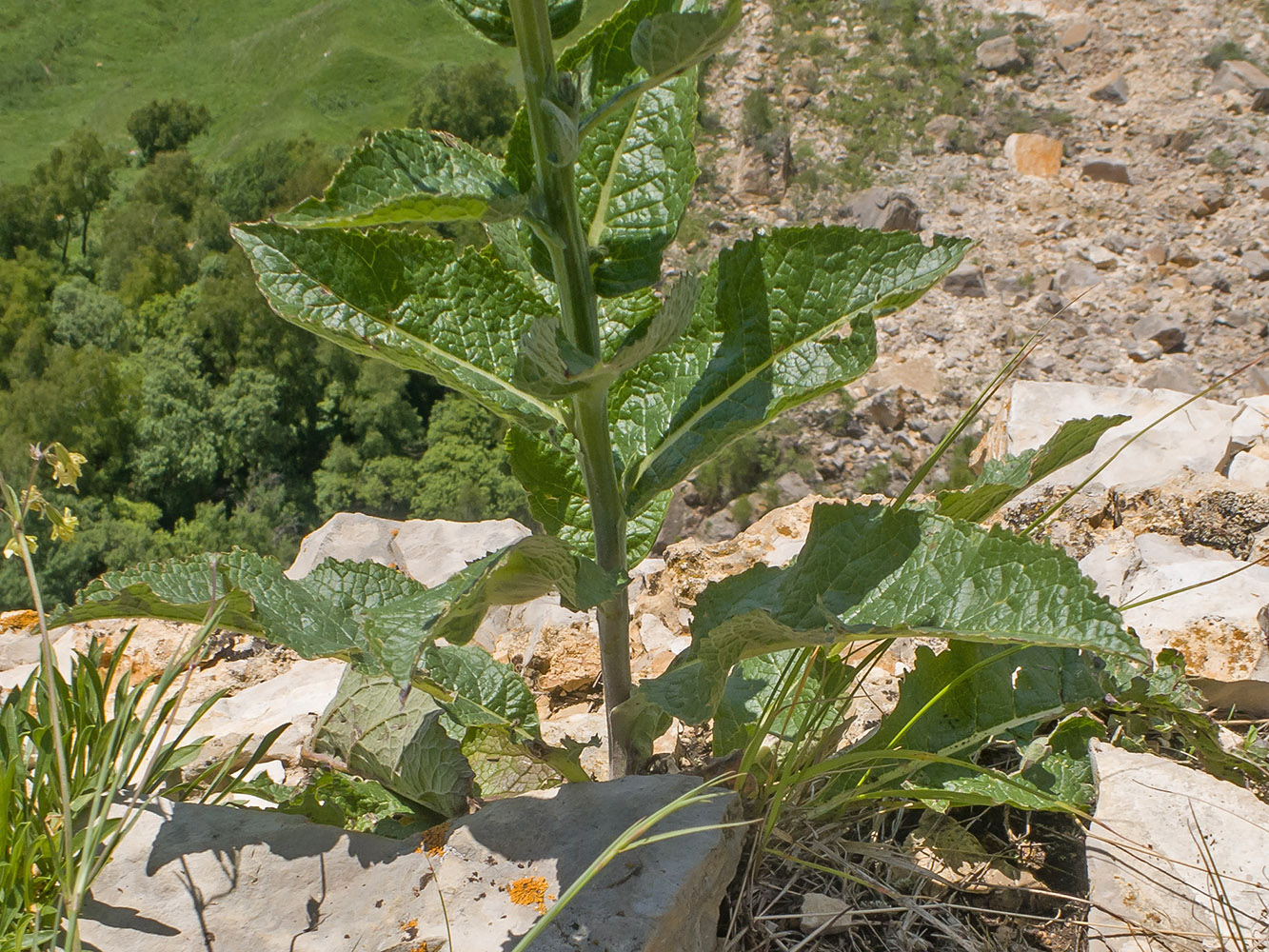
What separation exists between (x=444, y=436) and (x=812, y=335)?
28.6 metres

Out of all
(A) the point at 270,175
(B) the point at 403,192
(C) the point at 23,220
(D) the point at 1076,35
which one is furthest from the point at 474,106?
(B) the point at 403,192

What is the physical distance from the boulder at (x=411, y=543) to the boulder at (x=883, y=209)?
15.1 meters

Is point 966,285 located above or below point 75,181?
below

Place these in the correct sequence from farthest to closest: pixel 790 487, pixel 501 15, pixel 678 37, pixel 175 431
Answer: pixel 175 431, pixel 790 487, pixel 501 15, pixel 678 37

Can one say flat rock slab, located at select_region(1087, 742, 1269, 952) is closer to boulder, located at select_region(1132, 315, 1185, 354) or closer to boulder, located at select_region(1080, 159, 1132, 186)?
boulder, located at select_region(1132, 315, 1185, 354)

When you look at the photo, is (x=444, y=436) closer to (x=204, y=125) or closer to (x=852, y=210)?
(x=852, y=210)

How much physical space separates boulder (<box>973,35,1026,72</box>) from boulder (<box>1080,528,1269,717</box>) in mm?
21835

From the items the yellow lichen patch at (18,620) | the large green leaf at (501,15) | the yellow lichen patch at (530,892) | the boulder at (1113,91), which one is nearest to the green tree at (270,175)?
the boulder at (1113,91)

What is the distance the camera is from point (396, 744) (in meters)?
1.66

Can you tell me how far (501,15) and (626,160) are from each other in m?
0.28

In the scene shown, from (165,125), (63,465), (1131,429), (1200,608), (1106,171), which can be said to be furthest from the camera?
(165,125)

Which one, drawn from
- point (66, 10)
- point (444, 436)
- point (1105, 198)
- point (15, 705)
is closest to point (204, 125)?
point (66, 10)

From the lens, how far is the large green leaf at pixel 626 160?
1.35 m

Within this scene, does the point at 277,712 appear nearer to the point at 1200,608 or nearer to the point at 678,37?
the point at 678,37
